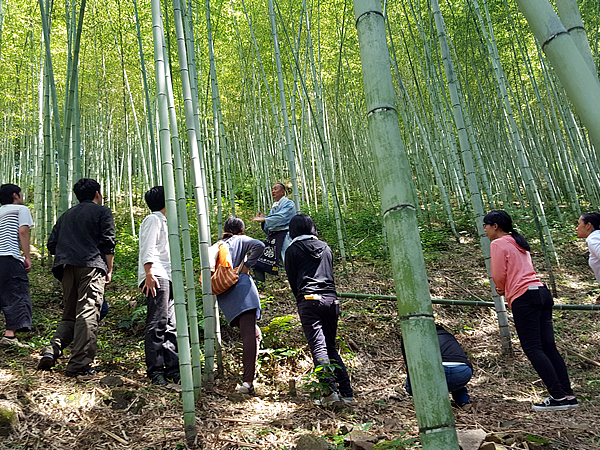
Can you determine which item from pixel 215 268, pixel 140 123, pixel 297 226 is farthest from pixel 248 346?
pixel 140 123

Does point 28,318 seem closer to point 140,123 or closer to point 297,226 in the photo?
point 297,226

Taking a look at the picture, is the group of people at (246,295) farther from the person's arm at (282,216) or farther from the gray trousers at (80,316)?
the person's arm at (282,216)

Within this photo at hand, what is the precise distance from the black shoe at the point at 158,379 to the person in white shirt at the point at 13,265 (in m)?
1.00

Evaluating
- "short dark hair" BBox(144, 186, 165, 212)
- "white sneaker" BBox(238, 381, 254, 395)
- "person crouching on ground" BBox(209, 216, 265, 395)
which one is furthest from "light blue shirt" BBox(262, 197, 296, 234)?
"white sneaker" BBox(238, 381, 254, 395)

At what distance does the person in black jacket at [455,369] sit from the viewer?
2320 mm

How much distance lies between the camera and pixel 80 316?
2.57 m

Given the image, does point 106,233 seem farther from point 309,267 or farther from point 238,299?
point 309,267

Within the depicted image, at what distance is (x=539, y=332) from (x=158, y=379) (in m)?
2.24

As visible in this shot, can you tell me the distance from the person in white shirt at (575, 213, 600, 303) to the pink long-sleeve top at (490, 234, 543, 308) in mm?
457

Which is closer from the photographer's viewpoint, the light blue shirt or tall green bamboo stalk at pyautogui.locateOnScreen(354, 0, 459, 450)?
tall green bamboo stalk at pyautogui.locateOnScreen(354, 0, 459, 450)

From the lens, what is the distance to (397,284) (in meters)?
1.07

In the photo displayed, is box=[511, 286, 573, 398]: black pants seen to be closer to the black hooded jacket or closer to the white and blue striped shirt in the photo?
the black hooded jacket

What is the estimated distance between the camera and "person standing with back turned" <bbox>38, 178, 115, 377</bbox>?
254 centimetres

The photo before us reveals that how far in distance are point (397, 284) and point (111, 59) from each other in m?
9.11
